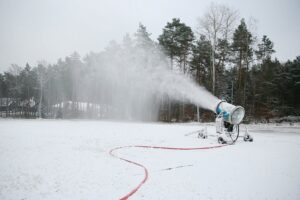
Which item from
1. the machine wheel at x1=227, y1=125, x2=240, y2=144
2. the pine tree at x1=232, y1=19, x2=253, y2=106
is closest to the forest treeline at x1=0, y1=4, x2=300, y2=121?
the pine tree at x1=232, y1=19, x2=253, y2=106

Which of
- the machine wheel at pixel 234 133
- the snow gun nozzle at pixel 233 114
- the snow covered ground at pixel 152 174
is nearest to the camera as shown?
the snow covered ground at pixel 152 174

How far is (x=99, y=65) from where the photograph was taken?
48.6 meters

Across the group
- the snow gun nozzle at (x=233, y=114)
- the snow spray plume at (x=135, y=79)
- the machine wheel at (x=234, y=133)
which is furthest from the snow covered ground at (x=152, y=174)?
the snow spray plume at (x=135, y=79)

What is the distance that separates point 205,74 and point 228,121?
105 feet

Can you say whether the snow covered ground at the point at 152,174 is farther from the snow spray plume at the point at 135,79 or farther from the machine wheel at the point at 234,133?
the snow spray plume at the point at 135,79

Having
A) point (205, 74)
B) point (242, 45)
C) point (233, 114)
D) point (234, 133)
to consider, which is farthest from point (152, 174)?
point (205, 74)

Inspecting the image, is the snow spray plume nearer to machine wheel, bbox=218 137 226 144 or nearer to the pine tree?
the pine tree

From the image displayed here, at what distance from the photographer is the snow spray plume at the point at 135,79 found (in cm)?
3497

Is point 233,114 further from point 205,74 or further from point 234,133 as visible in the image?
point 205,74

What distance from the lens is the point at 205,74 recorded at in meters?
42.3

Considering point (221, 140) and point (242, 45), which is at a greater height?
point (242, 45)

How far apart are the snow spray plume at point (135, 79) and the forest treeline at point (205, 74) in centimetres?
75

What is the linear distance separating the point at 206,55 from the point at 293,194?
35219mm

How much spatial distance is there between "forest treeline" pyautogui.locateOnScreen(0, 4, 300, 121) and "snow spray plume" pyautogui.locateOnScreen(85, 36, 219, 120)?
75 centimetres
